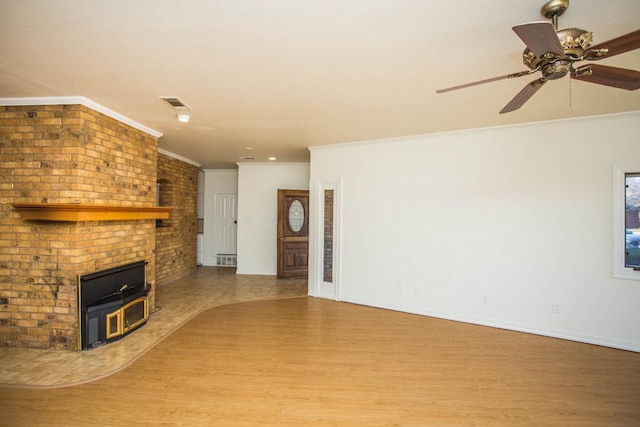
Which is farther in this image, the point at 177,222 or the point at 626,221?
the point at 177,222

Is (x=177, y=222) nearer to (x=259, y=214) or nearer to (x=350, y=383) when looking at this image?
(x=259, y=214)

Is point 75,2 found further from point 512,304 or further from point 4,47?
point 512,304

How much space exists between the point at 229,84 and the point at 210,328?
294 centimetres

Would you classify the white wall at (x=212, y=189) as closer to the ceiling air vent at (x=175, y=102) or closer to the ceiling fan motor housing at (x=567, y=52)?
the ceiling air vent at (x=175, y=102)

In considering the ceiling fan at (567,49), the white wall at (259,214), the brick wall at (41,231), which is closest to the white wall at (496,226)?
the ceiling fan at (567,49)

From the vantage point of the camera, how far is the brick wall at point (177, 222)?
637 cm

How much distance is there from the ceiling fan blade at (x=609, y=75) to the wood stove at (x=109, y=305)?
14.8 ft

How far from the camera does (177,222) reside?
6930 millimetres

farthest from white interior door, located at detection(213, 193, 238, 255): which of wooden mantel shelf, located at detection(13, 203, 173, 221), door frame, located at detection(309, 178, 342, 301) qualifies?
wooden mantel shelf, located at detection(13, 203, 173, 221)

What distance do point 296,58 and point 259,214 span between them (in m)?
5.47

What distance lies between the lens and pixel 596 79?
193 cm

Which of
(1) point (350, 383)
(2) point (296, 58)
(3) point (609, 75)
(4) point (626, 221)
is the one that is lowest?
(1) point (350, 383)

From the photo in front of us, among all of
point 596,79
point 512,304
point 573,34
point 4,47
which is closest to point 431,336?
point 512,304

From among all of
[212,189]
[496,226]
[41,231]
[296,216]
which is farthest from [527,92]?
[212,189]
